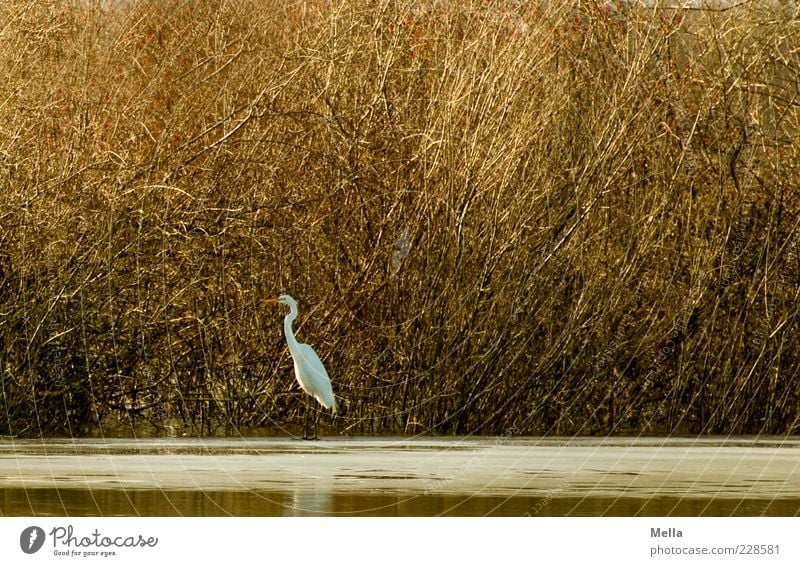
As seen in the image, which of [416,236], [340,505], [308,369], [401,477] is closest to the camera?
[340,505]

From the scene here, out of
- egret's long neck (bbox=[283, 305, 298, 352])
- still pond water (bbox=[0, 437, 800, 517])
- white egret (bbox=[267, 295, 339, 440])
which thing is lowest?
still pond water (bbox=[0, 437, 800, 517])

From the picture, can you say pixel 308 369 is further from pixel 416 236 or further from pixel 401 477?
pixel 401 477

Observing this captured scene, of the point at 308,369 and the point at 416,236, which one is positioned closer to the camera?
the point at 308,369

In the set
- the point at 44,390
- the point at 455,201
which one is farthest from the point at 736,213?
the point at 44,390

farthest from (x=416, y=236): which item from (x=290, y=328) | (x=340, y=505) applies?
(x=340, y=505)

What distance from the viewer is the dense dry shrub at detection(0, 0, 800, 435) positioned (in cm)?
952

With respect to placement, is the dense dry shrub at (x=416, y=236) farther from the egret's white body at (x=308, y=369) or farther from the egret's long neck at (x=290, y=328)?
the egret's long neck at (x=290, y=328)

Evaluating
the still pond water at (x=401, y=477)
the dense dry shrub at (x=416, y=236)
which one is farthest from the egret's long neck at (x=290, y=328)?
the dense dry shrub at (x=416, y=236)

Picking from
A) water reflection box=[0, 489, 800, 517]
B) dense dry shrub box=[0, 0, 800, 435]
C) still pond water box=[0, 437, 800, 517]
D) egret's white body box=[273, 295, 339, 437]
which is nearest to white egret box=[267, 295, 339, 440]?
egret's white body box=[273, 295, 339, 437]

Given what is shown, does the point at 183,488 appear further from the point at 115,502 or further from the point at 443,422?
the point at 443,422

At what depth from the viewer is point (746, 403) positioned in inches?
388

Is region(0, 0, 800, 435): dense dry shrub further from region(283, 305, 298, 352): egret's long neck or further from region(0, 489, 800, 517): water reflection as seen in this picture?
region(0, 489, 800, 517): water reflection

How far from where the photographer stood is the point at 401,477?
747cm

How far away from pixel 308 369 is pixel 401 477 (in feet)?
5.44
